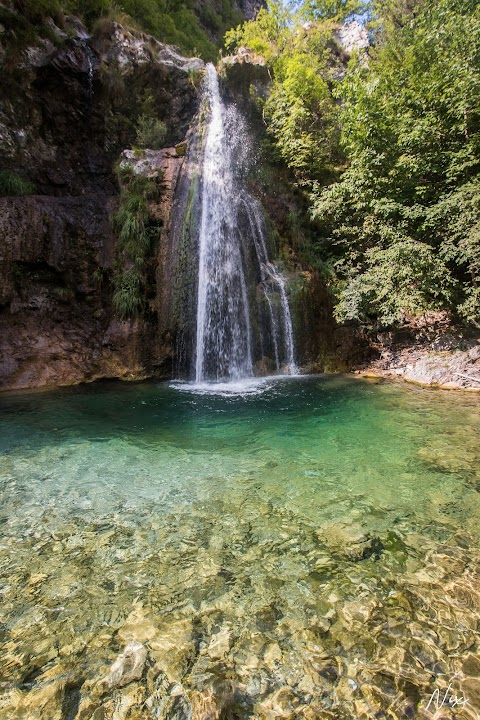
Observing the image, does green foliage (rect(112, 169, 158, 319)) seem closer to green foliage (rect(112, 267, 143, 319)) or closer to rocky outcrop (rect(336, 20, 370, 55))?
green foliage (rect(112, 267, 143, 319))

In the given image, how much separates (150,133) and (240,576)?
13.8 metres

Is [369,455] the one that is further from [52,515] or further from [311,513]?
[52,515]

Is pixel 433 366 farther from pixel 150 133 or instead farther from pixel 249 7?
pixel 249 7

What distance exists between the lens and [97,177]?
12.2m

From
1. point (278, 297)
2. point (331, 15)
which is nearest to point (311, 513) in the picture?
point (278, 297)

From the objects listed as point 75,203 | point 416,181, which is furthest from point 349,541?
point 75,203

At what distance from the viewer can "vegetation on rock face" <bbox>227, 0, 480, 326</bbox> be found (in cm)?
860

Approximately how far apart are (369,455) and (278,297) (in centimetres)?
676

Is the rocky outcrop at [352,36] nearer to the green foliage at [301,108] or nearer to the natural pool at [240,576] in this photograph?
the green foliage at [301,108]

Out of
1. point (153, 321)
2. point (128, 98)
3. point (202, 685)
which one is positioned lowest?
point (202, 685)

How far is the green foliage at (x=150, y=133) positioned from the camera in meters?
12.3

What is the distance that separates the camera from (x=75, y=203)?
1034 cm

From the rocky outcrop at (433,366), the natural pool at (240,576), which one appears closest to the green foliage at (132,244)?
the natural pool at (240,576)

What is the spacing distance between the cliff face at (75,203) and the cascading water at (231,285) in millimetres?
1192
